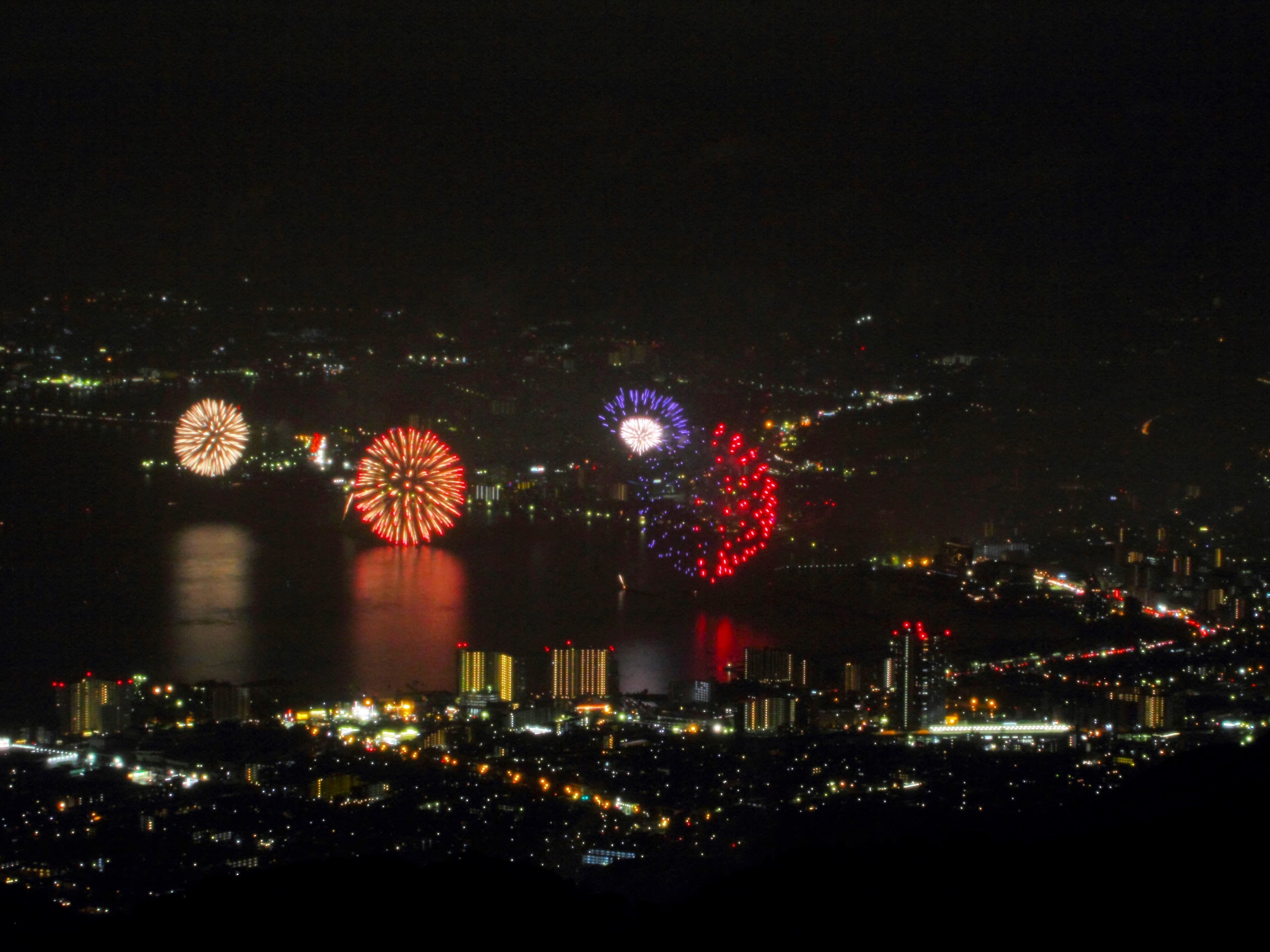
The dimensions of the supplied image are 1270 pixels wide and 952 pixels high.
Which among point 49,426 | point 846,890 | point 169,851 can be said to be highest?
point 49,426

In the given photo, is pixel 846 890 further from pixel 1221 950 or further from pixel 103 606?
pixel 103 606

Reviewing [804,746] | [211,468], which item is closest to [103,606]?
[804,746]

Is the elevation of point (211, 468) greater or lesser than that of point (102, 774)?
greater

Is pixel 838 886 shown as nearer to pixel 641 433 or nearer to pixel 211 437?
pixel 641 433

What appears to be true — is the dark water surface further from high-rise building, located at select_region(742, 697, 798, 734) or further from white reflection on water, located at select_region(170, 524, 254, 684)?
high-rise building, located at select_region(742, 697, 798, 734)

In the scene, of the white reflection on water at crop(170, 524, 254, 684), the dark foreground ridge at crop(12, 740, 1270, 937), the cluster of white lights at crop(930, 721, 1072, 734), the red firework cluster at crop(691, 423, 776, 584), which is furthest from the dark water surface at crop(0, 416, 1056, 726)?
the dark foreground ridge at crop(12, 740, 1270, 937)

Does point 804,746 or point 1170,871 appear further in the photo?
point 804,746

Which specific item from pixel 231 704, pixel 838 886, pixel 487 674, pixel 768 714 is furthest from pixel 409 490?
pixel 838 886
